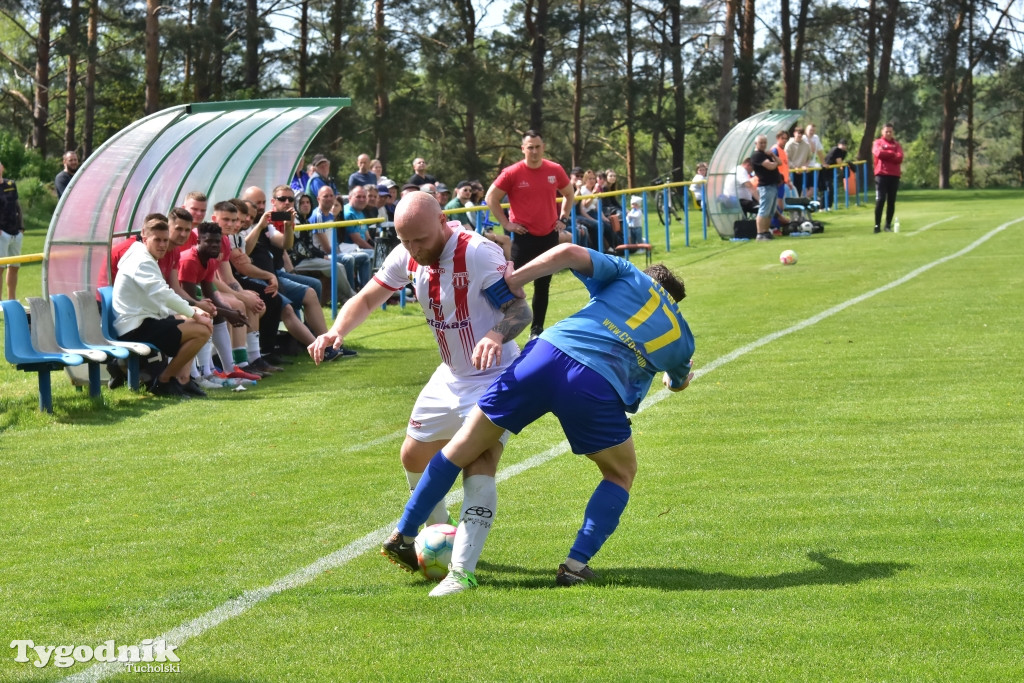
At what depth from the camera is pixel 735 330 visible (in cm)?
1379

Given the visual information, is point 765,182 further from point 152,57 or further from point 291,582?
point 291,582

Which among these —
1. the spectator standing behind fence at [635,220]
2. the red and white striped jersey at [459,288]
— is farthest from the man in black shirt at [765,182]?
the red and white striped jersey at [459,288]

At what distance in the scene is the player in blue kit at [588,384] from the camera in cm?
534

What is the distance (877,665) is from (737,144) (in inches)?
978

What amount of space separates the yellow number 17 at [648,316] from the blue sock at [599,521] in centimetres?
64

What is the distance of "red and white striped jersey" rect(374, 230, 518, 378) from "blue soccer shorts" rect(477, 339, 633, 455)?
Result: 0.41 metres

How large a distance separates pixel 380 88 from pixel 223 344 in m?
26.3

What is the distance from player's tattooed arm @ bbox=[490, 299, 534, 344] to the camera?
5602 millimetres

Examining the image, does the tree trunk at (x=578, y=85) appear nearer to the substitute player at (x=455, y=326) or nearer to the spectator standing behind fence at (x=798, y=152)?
the spectator standing behind fence at (x=798, y=152)

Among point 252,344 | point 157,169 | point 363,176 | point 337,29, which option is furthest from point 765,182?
point 337,29

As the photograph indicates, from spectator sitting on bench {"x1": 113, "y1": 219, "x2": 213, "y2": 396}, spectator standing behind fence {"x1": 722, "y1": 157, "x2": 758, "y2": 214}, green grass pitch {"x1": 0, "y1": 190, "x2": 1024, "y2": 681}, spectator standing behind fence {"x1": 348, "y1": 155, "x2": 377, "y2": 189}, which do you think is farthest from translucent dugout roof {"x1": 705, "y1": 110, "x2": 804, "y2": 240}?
spectator sitting on bench {"x1": 113, "y1": 219, "x2": 213, "y2": 396}

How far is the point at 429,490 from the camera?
18.4 ft

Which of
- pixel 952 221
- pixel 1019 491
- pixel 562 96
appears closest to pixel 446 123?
pixel 562 96

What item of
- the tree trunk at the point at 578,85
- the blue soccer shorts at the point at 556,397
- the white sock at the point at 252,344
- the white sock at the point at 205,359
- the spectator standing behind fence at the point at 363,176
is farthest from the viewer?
the tree trunk at the point at 578,85
